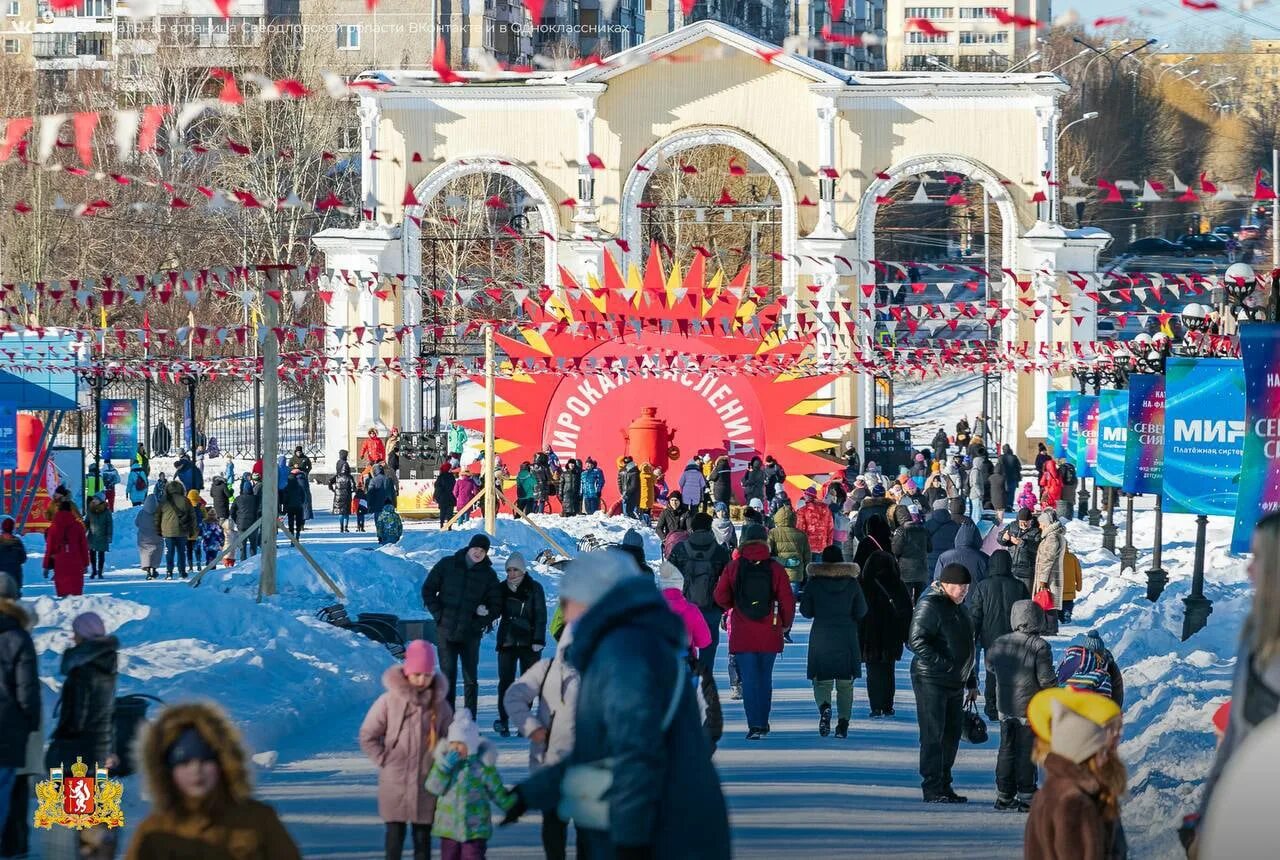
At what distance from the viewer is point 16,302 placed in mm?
57906

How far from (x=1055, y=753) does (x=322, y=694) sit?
8.71 m

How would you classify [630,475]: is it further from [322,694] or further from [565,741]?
[565,741]

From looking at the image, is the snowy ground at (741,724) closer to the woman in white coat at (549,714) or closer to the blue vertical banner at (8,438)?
the woman in white coat at (549,714)

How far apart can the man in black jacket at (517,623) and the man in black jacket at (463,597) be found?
0.27 ft

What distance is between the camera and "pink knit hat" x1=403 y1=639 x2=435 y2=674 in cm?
894

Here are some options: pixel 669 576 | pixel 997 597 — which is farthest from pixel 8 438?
pixel 997 597

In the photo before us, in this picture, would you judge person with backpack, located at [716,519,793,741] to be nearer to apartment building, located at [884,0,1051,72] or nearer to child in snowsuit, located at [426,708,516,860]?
child in snowsuit, located at [426,708,516,860]

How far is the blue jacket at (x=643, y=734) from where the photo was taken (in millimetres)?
5828

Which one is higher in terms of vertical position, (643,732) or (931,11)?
(931,11)

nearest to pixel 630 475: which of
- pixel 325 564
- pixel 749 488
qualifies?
pixel 749 488

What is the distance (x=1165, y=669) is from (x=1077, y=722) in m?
8.50

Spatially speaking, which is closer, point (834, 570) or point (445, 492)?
point (834, 570)

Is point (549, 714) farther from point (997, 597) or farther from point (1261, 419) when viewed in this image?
point (1261, 419)

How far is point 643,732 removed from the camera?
5.83 meters
